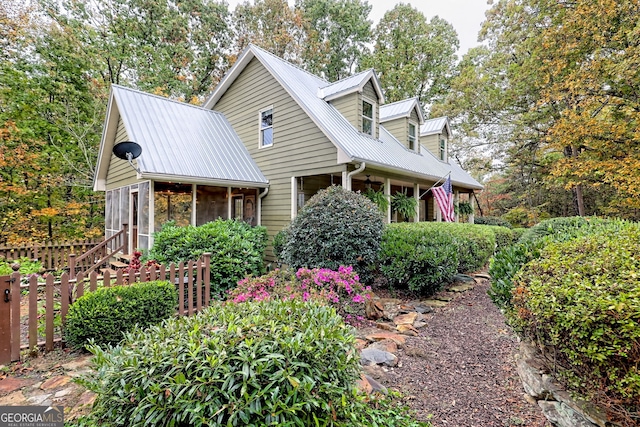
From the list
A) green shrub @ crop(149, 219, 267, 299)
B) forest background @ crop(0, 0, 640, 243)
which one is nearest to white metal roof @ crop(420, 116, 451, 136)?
forest background @ crop(0, 0, 640, 243)

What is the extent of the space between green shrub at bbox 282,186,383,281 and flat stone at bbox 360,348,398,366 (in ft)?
9.03

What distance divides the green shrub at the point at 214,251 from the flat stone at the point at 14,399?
135 inches

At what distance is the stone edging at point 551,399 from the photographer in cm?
212

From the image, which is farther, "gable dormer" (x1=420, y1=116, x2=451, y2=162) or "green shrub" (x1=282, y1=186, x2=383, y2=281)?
"gable dormer" (x1=420, y1=116, x2=451, y2=162)

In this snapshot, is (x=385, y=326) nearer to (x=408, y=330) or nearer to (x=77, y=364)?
(x=408, y=330)

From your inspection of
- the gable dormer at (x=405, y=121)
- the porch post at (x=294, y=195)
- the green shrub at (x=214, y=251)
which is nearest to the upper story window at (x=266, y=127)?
the porch post at (x=294, y=195)

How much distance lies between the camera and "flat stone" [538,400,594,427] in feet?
7.21

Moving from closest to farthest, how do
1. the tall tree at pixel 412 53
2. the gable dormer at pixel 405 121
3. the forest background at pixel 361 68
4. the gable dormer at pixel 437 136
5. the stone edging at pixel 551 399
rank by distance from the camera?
the stone edging at pixel 551 399 → the forest background at pixel 361 68 → the gable dormer at pixel 405 121 → the gable dormer at pixel 437 136 → the tall tree at pixel 412 53

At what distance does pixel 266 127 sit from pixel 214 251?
5464 millimetres

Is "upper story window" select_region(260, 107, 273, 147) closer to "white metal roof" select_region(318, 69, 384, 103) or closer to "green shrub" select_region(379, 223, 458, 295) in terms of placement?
"white metal roof" select_region(318, 69, 384, 103)

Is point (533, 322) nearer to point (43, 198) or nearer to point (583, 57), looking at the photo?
point (583, 57)

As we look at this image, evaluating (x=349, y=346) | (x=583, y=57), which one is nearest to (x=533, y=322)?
(x=349, y=346)

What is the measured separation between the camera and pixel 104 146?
34.0ft

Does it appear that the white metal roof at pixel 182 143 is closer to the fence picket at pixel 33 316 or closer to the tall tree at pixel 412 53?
the fence picket at pixel 33 316
